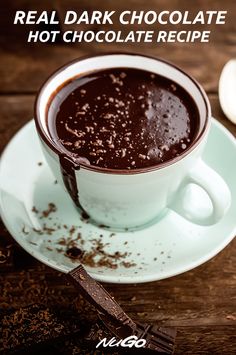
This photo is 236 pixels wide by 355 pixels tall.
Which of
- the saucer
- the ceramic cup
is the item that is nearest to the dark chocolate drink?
the ceramic cup

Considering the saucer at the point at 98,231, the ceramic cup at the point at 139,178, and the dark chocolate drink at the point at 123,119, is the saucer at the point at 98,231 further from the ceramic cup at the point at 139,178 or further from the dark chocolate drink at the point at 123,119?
the dark chocolate drink at the point at 123,119

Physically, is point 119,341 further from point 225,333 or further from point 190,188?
point 190,188

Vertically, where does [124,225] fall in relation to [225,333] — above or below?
above

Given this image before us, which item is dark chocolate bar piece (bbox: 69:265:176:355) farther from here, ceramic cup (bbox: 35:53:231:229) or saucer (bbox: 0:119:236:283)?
ceramic cup (bbox: 35:53:231:229)

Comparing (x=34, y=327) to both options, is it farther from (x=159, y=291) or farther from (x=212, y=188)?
(x=212, y=188)

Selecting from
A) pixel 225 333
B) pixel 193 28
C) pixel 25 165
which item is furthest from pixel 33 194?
pixel 193 28

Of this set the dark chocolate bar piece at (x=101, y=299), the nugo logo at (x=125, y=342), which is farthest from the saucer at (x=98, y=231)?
the nugo logo at (x=125, y=342)
